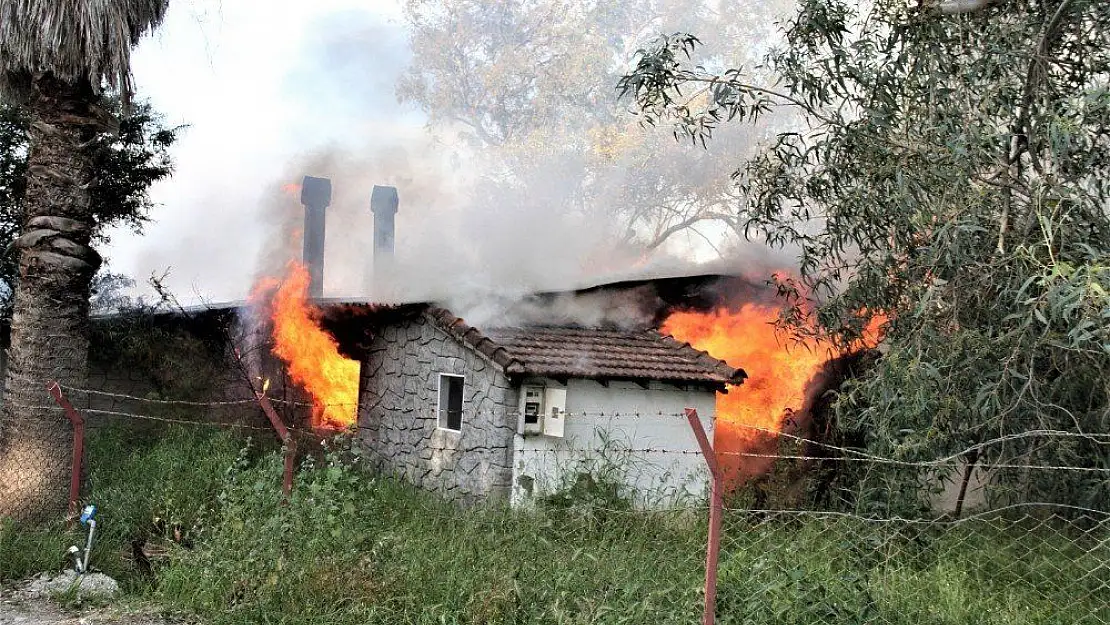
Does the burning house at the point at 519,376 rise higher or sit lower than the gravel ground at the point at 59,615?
higher

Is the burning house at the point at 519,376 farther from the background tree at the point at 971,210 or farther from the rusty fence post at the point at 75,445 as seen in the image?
the rusty fence post at the point at 75,445

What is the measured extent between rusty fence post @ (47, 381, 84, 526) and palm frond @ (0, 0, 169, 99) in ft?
10.6

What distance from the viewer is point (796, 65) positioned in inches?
352

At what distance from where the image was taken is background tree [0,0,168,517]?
30.2 feet

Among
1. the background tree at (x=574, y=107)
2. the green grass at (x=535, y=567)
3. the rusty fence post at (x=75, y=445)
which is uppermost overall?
the background tree at (x=574, y=107)

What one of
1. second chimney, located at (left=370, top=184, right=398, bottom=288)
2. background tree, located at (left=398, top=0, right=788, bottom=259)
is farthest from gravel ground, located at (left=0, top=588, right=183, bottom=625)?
background tree, located at (left=398, top=0, right=788, bottom=259)

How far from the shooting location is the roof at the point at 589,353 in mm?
10070

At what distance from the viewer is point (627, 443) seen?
424 inches

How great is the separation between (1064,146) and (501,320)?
6.42 metres

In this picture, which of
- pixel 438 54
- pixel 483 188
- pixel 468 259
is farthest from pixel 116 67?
pixel 438 54

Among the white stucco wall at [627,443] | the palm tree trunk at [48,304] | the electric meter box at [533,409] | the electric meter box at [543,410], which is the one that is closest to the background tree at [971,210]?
the white stucco wall at [627,443]

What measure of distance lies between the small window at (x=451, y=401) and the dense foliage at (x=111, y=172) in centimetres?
647

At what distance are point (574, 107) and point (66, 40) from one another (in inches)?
693

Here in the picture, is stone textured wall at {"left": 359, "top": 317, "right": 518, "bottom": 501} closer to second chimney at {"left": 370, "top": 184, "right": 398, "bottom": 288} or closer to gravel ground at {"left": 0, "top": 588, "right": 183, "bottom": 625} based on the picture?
gravel ground at {"left": 0, "top": 588, "right": 183, "bottom": 625}
